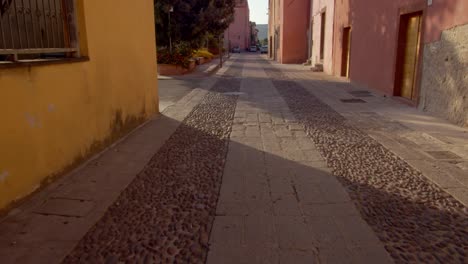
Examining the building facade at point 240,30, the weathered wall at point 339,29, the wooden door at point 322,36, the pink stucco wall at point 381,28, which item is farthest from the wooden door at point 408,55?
the building facade at point 240,30

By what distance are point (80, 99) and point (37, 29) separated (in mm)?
854

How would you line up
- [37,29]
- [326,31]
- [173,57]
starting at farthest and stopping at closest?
1. [326,31]
2. [173,57]
3. [37,29]

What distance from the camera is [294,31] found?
28469 millimetres

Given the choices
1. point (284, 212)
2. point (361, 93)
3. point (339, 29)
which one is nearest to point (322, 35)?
point (339, 29)

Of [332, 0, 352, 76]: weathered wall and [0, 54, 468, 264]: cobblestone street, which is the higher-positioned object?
[332, 0, 352, 76]: weathered wall

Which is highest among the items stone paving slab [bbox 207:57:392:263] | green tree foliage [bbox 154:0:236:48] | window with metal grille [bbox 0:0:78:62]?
green tree foliage [bbox 154:0:236:48]

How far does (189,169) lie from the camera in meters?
4.28

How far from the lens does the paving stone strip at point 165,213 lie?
259 cm

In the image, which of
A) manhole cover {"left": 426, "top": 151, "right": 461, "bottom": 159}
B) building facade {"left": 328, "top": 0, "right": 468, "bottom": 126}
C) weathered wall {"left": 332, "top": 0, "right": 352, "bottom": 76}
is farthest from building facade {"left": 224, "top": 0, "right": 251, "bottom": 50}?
manhole cover {"left": 426, "top": 151, "right": 461, "bottom": 159}

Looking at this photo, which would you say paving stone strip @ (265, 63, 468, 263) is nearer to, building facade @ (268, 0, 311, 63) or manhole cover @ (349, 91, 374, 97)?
manhole cover @ (349, 91, 374, 97)

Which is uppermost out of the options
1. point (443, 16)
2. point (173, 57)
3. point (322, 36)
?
point (322, 36)

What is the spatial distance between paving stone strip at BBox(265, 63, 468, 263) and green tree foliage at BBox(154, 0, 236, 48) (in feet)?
42.7

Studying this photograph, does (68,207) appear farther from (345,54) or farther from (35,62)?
(345,54)

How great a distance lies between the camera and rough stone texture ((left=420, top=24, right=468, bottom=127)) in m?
6.19
